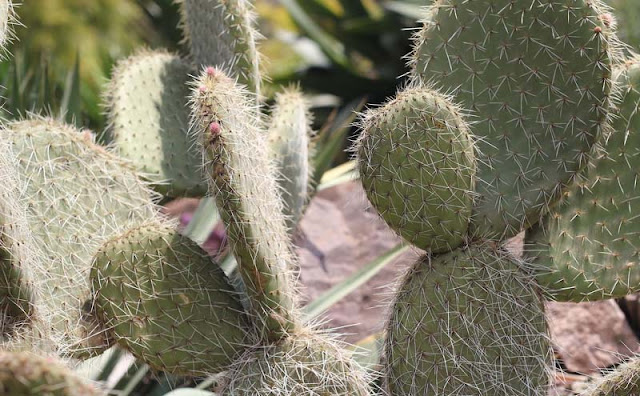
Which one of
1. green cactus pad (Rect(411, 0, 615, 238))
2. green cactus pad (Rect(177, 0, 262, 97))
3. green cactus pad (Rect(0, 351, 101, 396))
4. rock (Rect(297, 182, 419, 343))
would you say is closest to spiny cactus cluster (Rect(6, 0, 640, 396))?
green cactus pad (Rect(411, 0, 615, 238))

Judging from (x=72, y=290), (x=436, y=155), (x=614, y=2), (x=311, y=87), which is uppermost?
(x=436, y=155)

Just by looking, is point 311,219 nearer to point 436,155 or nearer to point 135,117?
point 135,117

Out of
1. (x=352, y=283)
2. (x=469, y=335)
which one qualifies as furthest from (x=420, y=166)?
(x=352, y=283)

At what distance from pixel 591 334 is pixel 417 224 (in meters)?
1.09

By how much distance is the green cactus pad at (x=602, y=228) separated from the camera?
206 cm

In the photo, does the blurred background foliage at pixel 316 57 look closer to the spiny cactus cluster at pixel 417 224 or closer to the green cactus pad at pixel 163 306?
the spiny cactus cluster at pixel 417 224

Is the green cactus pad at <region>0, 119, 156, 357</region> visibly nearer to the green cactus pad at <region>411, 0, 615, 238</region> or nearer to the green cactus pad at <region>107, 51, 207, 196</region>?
the green cactus pad at <region>107, 51, 207, 196</region>

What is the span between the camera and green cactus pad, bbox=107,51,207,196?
2605 millimetres

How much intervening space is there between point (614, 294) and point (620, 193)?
0.72 ft

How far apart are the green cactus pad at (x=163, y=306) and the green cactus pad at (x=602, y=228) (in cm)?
67

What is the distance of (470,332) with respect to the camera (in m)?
1.87

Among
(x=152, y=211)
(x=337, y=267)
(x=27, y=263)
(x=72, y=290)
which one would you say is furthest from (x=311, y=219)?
(x=27, y=263)

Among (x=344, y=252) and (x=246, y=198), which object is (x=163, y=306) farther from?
(x=344, y=252)

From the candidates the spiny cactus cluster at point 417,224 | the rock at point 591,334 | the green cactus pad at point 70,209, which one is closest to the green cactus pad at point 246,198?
the spiny cactus cluster at point 417,224
